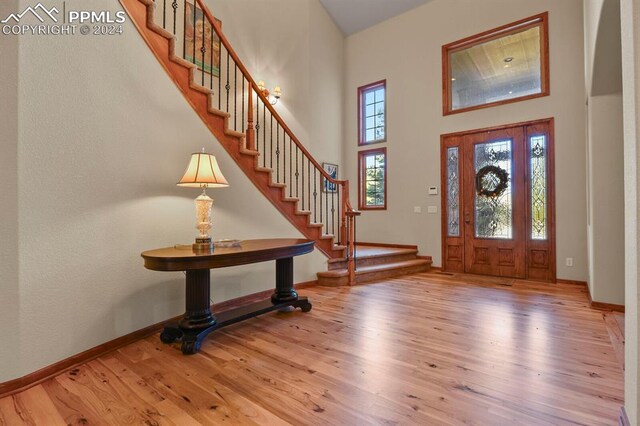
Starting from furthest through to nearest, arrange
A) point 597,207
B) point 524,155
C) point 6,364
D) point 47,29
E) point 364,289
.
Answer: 1. point 524,155
2. point 364,289
3. point 597,207
4. point 47,29
5. point 6,364

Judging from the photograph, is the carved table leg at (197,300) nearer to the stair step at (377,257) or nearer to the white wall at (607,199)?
the stair step at (377,257)

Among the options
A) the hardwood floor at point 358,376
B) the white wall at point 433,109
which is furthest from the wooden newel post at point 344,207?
the white wall at point 433,109

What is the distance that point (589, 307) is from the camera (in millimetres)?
3518

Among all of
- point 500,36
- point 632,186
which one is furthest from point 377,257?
point 500,36

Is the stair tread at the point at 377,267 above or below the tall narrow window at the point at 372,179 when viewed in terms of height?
below

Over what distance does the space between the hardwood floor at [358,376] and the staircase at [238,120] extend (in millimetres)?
1493

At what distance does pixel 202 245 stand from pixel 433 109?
5.00 meters

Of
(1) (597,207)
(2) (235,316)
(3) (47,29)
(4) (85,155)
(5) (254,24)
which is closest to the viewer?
(3) (47,29)

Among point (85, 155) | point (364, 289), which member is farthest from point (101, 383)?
point (364, 289)

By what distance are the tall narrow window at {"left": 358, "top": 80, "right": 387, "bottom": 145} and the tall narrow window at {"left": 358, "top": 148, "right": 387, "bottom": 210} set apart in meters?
0.30

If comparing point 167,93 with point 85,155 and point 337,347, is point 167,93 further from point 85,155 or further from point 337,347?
point 337,347

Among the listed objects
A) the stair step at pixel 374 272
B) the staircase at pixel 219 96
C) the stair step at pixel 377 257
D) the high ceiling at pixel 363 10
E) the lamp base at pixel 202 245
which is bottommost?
the stair step at pixel 374 272

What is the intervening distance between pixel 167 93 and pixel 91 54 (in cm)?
61

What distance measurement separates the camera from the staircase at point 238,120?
9.43 ft
